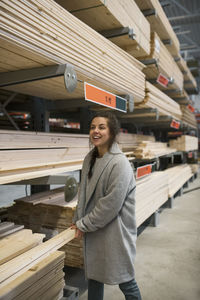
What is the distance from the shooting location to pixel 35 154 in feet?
7.50

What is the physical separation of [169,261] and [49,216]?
1859 millimetres

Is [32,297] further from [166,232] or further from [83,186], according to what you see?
[166,232]

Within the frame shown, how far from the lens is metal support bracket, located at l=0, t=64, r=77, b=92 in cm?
192

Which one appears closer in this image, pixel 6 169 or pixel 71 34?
pixel 6 169

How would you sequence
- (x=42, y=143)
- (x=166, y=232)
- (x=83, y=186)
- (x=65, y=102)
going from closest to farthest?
(x=83, y=186) < (x=42, y=143) < (x=65, y=102) < (x=166, y=232)

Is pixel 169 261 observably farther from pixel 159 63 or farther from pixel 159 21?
pixel 159 21

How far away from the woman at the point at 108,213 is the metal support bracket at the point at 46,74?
0.35m

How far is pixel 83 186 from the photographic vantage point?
2014mm

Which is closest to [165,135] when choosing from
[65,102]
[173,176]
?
[173,176]

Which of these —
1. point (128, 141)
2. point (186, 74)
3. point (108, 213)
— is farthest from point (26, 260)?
point (186, 74)

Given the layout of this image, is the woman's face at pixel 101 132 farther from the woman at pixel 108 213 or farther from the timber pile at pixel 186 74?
the timber pile at pixel 186 74

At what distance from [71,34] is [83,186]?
48.7 inches

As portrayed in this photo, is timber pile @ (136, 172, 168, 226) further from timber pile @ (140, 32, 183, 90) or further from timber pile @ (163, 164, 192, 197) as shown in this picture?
timber pile @ (140, 32, 183, 90)

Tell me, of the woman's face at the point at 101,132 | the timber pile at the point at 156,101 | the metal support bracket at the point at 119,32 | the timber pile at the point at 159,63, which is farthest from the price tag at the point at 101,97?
the timber pile at the point at 159,63
